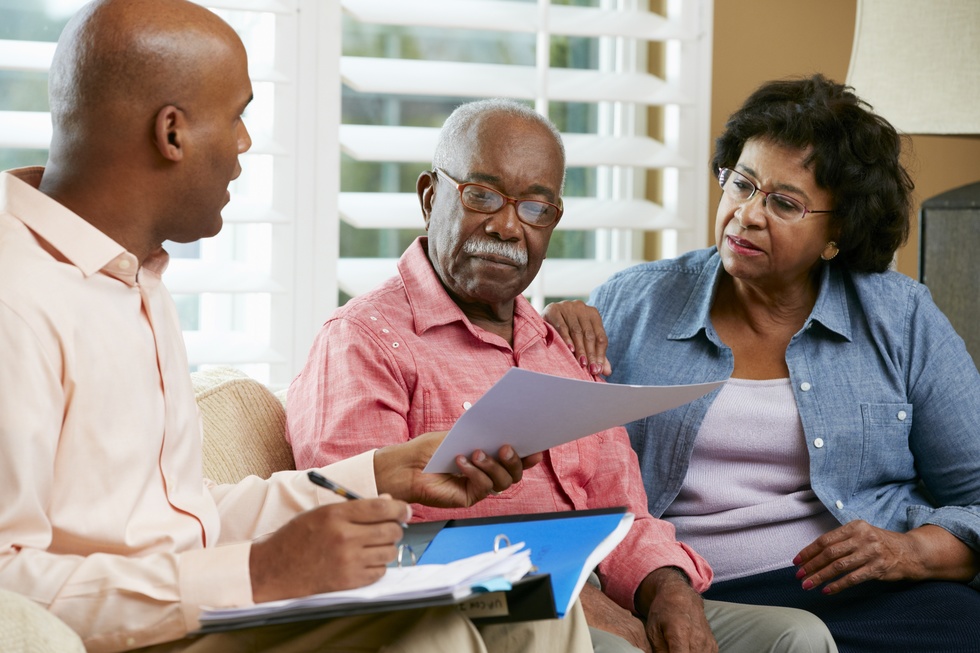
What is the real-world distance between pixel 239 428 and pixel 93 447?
60cm

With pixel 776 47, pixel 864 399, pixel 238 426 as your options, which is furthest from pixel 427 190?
pixel 776 47

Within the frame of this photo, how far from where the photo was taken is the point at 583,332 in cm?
203

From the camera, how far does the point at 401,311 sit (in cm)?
176

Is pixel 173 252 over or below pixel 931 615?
over

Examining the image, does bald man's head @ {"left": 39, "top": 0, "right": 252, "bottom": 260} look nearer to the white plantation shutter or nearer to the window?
the window

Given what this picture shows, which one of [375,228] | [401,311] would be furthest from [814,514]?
[375,228]

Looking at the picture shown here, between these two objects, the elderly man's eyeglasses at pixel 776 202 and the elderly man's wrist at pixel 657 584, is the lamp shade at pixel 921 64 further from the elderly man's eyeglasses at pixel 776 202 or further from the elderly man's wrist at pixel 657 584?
the elderly man's wrist at pixel 657 584

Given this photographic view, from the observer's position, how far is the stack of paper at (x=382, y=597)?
101 centimetres

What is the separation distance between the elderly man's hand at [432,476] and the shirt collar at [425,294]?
37cm

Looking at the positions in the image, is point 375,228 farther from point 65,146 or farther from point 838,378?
point 65,146

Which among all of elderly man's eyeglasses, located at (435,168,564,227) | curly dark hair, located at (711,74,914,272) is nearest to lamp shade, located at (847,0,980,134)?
curly dark hair, located at (711,74,914,272)

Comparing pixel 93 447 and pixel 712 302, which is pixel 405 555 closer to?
pixel 93 447

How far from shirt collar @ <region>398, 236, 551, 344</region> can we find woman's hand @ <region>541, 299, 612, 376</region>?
16cm

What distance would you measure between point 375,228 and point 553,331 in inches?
31.3
